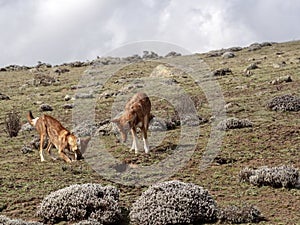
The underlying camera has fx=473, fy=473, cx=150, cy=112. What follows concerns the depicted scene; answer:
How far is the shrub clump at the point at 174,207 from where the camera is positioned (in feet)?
29.8

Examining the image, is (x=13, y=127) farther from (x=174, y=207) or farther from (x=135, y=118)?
(x=174, y=207)

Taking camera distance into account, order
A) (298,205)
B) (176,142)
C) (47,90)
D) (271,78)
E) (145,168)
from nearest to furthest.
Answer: (298,205) → (145,168) → (176,142) → (271,78) → (47,90)

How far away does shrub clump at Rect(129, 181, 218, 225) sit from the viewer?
29.8ft

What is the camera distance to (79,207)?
9586 mm

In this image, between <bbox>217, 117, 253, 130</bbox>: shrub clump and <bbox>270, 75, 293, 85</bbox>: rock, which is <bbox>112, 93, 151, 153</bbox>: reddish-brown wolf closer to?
<bbox>217, 117, 253, 130</bbox>: shrub clump

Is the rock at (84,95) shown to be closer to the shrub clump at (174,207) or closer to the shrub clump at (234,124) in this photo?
the shrub clump at (234,124)

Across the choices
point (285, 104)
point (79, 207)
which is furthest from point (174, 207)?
point (285, 104)

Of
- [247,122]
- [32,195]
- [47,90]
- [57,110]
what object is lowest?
[32,195]

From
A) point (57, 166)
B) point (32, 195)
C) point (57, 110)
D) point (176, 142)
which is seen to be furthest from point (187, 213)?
point (57, 110)

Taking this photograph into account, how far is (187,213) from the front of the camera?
9172mm

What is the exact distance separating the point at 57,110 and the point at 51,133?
12320mm

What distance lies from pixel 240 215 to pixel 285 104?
13.1m

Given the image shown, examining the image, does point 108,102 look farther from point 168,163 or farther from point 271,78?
point 168,163

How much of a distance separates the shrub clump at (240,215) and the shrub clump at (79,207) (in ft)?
6.86
